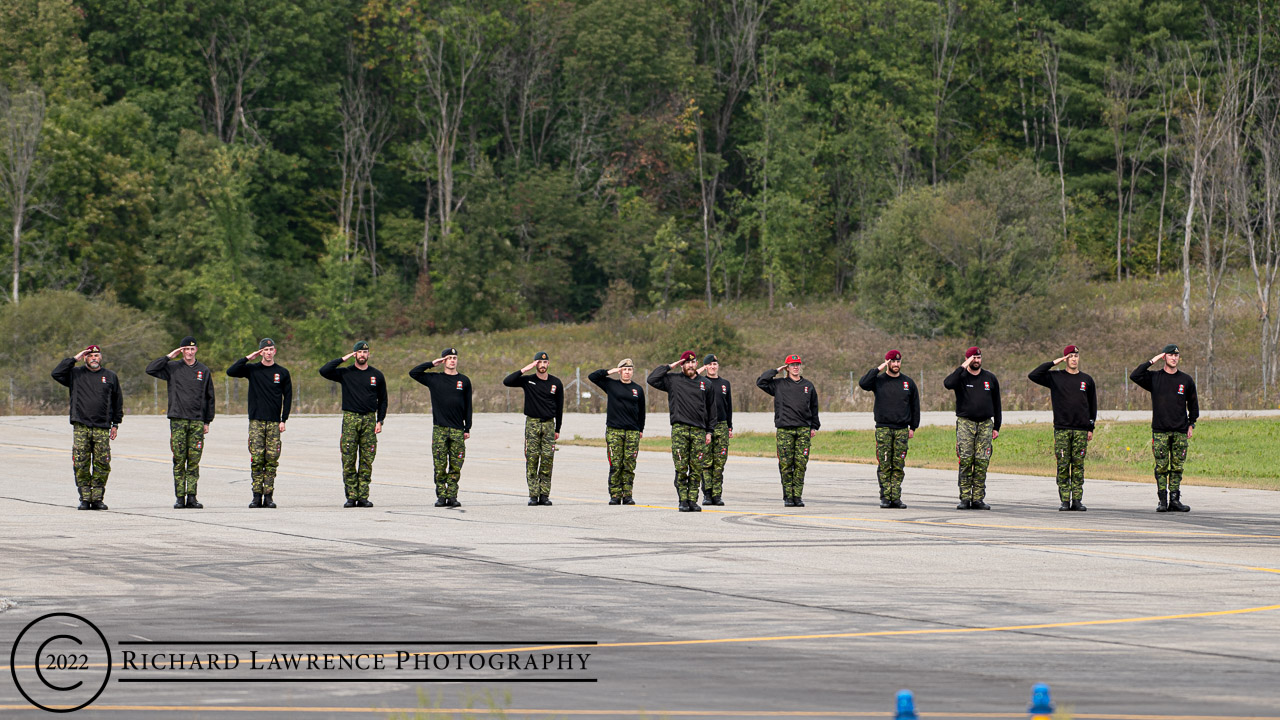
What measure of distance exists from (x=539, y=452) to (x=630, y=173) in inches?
2723

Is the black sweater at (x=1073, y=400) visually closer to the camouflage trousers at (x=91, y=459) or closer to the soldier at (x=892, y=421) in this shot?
the soldier at (x=892, y=421)

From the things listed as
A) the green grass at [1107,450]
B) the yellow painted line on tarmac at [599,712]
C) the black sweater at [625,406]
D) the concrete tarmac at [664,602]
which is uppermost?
the black sweater at [625,406]

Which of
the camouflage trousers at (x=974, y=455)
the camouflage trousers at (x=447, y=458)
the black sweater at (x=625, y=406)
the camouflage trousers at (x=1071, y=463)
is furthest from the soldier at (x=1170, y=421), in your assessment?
the camouflage trousers at (x=447, y=458)

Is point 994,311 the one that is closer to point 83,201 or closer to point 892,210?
point 892,210

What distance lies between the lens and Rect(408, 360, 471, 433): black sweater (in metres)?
19.5

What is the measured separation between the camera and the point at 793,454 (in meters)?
19.7

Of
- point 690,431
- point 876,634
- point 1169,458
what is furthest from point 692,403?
point 876,634

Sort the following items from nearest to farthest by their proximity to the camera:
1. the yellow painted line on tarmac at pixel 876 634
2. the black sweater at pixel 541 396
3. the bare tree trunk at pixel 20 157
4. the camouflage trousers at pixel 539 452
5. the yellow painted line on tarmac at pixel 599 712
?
the yellow painted line on tarmac at pixel 599 712 → the yellow painted line on tarmac at pixel 876 634 → the black sweater at pixel 541 396 → the camouflage trousers at pixel 539 452 → the bare tree trunk at pixel 20 157

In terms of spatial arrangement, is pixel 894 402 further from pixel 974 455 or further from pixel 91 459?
pixel 91 459

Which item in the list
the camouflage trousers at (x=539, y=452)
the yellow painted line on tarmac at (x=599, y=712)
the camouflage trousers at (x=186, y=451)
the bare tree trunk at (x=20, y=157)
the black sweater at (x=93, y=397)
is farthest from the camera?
the bare tree trunk at (x=20, y=157)

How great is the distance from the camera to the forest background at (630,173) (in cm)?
6688

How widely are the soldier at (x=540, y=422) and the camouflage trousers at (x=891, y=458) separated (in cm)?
446

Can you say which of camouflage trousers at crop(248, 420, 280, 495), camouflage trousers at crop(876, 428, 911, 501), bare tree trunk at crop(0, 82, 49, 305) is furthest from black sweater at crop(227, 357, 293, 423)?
bare tree trunk at crop(0, 82, 49, 305)

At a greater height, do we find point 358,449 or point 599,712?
point 358,449
